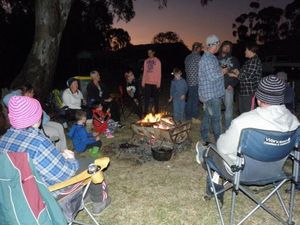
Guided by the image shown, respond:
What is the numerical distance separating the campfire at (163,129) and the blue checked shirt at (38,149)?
3.01m

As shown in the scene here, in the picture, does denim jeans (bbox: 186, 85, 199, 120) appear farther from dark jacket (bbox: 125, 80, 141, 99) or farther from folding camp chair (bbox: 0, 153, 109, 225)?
folding camp chair (bbox: 0, 153, 109, 225)

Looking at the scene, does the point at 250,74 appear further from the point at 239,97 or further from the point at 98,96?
the point at 98,96

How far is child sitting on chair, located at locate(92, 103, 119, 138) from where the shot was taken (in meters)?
7.24

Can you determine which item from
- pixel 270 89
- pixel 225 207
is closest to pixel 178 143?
pixel 225 207

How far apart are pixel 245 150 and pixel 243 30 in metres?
58.0

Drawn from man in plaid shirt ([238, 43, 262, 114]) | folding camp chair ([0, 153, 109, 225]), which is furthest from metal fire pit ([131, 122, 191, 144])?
folding camp chair ([0, 153, 109, 225])

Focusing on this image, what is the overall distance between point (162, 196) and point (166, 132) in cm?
158

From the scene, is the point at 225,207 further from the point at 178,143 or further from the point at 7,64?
the point at 7,64

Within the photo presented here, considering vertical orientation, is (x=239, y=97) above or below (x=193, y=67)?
below

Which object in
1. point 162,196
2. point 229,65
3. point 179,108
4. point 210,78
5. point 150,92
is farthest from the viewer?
point 150,92

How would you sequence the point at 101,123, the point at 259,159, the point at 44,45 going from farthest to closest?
the point at 44,45 < the point at 101,123 < the point at 259,159

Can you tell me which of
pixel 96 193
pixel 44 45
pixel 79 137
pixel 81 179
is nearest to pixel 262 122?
pixel 81 179

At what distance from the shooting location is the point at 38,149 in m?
2.84

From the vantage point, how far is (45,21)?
30.5 ft
